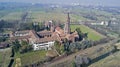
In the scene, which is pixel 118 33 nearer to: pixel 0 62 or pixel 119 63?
pixel 119 63

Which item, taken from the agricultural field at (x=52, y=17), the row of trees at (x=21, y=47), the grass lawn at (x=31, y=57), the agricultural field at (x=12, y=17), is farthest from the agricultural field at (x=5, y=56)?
the agricultural field at (x=12, y=17)

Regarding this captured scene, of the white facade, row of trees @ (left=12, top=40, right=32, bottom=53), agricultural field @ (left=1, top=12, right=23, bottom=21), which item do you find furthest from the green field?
agricultural field @ (left=1, top=12, right=23, bottom=21)

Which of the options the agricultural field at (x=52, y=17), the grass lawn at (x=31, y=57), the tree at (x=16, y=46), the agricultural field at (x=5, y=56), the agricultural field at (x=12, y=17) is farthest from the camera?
the agricultural field at (x=12, y=17)

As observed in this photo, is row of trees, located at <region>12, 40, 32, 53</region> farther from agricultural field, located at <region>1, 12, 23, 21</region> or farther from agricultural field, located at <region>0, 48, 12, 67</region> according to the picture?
agricultural field, located at <region>1, 12, 23, 21</region>

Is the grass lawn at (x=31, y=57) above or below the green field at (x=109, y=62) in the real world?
above

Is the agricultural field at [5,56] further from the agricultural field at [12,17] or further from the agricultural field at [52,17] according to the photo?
the agricultural field at [12,17]

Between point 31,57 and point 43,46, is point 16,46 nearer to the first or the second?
point 43,46

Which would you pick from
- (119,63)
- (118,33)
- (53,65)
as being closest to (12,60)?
(53,65)
